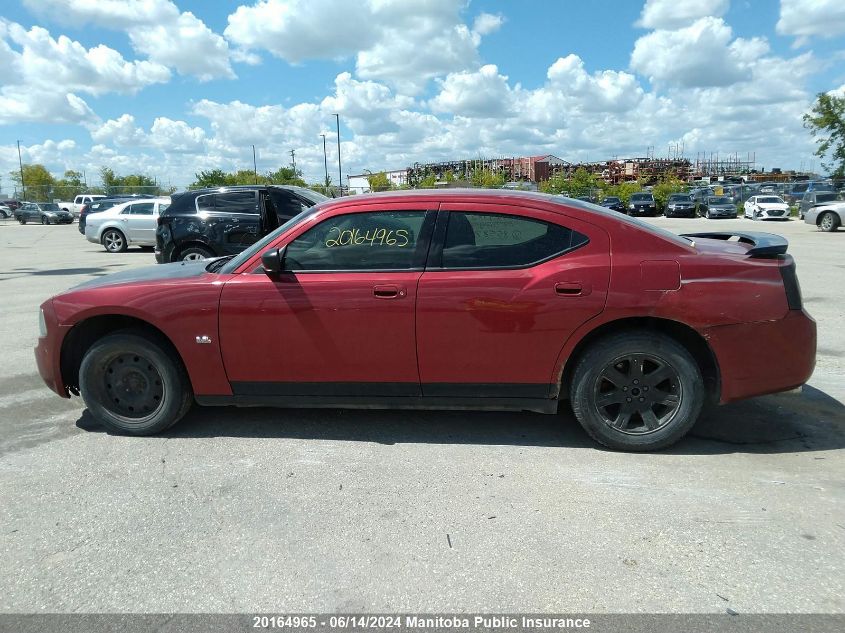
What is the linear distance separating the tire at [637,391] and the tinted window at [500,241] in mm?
660

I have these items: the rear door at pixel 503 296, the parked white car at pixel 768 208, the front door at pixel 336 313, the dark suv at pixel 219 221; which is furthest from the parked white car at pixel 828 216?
the front door at pixel 336 313

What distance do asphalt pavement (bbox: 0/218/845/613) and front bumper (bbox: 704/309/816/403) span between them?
0.44 meters

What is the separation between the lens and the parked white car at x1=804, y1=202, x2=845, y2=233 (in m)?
22.2

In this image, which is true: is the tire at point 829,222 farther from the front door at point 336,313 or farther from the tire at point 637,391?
the front door at point 336,313

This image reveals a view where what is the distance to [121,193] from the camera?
5475cm

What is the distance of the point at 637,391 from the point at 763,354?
0.77 metres

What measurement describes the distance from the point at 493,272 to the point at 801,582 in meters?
2.16

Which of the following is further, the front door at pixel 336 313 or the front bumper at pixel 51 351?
the front bumper at pixel 51 351

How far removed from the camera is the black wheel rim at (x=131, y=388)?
4.20 m

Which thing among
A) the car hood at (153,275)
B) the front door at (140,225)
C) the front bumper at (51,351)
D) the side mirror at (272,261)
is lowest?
the front bumper at (51,351)

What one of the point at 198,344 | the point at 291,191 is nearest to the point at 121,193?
the point at 291,191

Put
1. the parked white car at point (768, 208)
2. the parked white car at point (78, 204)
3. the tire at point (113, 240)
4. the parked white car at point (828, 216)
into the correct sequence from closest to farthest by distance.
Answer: the tire at point (113, 240)
the parked white car at point (828, 216)
the parked white car at point (768, 208)
the parked white car at point (78, 204)

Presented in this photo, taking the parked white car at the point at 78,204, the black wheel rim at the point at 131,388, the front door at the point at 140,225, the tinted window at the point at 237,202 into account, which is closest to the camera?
the black wheel rim at the point at 131,388

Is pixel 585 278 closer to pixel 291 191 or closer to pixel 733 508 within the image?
pixel 733 508
